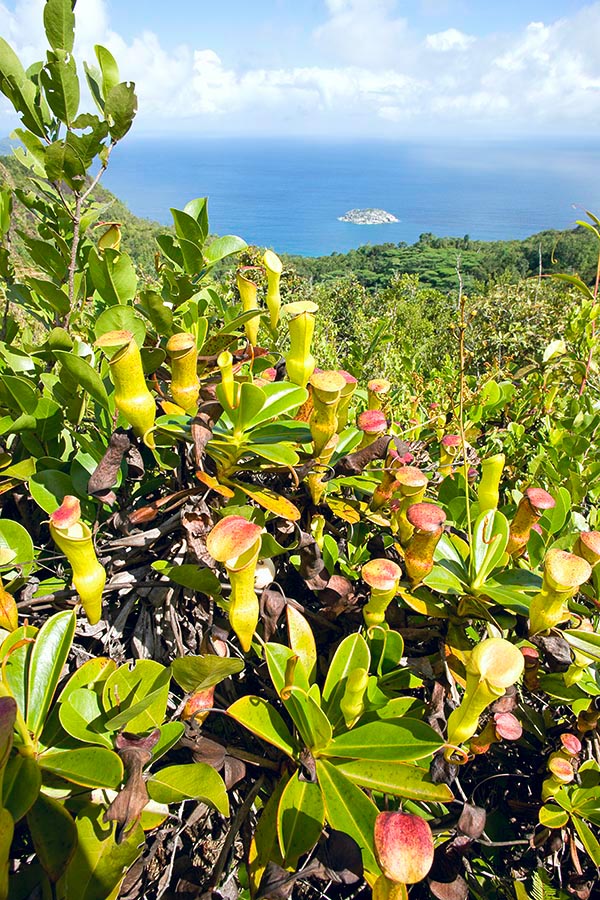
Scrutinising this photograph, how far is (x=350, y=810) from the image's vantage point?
694 millimetres

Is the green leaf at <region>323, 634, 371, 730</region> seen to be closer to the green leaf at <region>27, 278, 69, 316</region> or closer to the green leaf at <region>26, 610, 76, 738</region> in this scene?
the green leaf at <region>26, 610, 76, 738</region>

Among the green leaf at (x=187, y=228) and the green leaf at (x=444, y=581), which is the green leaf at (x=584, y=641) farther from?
the green leaf at (x=187, y=228)

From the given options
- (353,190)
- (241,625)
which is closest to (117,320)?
(241,625)

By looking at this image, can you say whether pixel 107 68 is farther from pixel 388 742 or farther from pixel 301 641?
pixel 388 742

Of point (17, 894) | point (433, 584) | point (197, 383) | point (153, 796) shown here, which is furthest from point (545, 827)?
point (197, 383)

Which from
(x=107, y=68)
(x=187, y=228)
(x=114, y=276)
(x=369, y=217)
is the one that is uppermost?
(x=369, y=217)

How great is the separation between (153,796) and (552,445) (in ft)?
4.26

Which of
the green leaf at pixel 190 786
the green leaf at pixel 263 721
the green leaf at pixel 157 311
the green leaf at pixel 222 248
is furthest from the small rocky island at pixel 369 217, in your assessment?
the green leaf at pixel 190 786

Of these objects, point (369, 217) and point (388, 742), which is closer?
point (388, 742)

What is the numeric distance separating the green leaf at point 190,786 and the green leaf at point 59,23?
126cm

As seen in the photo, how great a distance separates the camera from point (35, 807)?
65 centimetres

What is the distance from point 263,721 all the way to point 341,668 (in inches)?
5.7

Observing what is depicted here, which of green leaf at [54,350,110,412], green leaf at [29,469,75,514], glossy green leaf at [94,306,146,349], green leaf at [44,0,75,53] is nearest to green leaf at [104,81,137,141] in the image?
green leaf at [44,0,75,53]

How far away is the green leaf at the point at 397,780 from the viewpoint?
0.69 m
